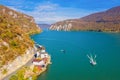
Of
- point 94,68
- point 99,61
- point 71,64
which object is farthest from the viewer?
point 99,61

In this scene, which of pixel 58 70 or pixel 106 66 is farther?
pixel 106 66

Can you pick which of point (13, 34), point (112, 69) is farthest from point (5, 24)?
point (112, 69)

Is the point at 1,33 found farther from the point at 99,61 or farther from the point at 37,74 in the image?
→ the point at 99,61

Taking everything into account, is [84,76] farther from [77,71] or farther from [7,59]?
[7,59]

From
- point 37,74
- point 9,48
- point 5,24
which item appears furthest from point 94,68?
point 5,24

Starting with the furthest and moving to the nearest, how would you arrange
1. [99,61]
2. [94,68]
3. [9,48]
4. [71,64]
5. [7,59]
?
[99,61], [71,64], [94,68], [9,48], [7,59]

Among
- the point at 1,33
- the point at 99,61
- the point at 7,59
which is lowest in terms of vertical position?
the point at 99,61

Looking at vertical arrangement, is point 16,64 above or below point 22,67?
above

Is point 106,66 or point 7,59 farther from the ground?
point 7,59

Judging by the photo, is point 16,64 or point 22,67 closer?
point 16,64
